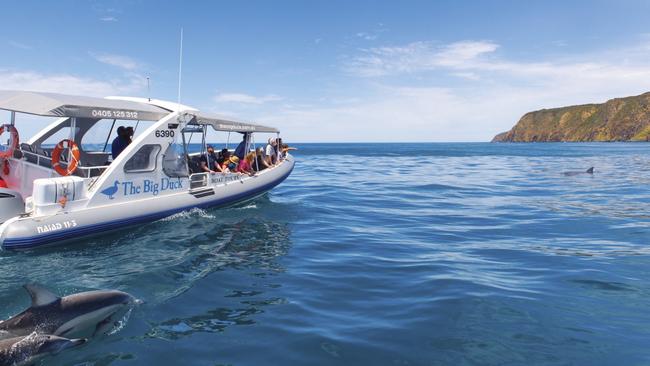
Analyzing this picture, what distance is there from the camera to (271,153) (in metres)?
19.0

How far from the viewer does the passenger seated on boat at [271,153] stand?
61.6 ft

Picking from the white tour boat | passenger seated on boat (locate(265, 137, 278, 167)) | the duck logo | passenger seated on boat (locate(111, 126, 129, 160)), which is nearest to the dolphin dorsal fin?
the white tour boat

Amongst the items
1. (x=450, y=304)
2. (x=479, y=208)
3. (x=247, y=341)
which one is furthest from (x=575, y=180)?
(x=247, y=341)

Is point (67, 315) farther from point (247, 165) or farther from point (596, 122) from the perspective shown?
point (596, 122)

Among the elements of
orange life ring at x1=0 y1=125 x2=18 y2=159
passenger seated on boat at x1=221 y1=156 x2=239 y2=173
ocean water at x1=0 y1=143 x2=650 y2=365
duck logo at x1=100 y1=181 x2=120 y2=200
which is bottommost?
ocean water at x1=0 y1=143 x2=650 y2=365

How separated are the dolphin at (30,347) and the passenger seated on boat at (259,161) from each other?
41.7 ft

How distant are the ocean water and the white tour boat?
0.50 m

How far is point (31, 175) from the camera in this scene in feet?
36.9

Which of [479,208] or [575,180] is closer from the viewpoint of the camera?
[479,208]

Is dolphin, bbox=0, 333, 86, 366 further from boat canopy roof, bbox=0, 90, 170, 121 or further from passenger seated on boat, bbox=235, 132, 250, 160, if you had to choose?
passenger seated on boat, bbox=235, 132, 250, 160

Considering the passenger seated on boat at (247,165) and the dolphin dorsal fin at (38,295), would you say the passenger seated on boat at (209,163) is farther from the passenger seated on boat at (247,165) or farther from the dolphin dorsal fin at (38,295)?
the dolphin dorsal fin at (38,295)

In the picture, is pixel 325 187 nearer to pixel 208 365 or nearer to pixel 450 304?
pixel 450 304

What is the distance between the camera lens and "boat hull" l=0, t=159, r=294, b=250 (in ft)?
30.4

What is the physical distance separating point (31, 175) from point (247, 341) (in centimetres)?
905
